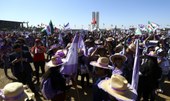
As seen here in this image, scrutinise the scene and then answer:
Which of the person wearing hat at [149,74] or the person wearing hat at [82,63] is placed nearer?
the person wearing hat at [149,74]

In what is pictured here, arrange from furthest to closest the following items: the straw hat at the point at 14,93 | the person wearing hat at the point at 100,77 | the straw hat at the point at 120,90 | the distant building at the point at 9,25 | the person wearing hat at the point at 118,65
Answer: the distant building at the point at 9,25, the person wearing hat at the point at 118,65, the person wearing hat at the point at 100,77, the straw hat at the point at 120,90, the straw hat at the point at 14,93

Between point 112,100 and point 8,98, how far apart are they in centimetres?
146

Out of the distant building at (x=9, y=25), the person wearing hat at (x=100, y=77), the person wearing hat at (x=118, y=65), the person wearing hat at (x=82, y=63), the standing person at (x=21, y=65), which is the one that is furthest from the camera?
the distant building at (x=9, y=25)

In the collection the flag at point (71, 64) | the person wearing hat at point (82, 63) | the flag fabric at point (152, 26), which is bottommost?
the person wearing hat at point (82, 63)

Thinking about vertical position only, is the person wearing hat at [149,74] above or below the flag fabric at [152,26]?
below

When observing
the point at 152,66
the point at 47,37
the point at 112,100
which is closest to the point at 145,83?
the point at 152,66

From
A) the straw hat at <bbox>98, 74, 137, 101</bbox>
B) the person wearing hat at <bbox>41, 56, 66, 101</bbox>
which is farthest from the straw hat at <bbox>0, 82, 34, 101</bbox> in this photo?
the person wearing hat at <bbox>41, 56, 66, 101</bbox>

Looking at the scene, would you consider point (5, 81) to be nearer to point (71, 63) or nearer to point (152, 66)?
point (71, 63)

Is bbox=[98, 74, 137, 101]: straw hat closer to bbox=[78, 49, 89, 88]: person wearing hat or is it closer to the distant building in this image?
bbox=[78, 49, 89, 88]: person wearing hat

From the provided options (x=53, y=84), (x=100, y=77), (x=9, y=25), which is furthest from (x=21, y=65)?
(x=9, y=25)

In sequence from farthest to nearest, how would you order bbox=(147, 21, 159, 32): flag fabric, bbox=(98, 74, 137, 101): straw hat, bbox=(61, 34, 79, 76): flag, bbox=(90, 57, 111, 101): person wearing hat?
bbox=(147, 21, 159, 32): flag fabric, bbox=(61, 34, 79, 76): flag, bbox=(90, 57, 111, 101): person wearing hat, bbox=(98, 74, 137, 101): straw hat

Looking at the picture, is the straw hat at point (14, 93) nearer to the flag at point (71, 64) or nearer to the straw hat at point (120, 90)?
the straw hat at point (120, 90)

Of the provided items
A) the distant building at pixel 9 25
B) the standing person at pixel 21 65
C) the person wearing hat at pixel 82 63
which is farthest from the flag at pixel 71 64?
the distant building at pixel 9 25

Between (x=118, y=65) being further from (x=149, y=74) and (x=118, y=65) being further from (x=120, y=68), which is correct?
(x=149, y=74)
